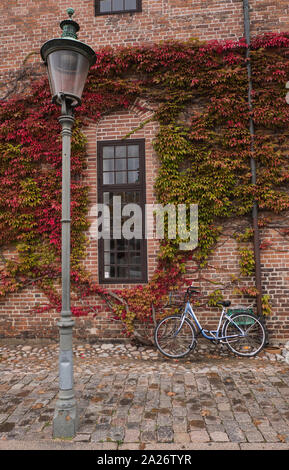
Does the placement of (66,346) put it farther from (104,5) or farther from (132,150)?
(104,5)

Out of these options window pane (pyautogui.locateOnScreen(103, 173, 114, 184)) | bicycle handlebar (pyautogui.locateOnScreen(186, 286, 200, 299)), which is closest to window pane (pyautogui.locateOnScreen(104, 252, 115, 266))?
window pane (pyautogui.locateOnScreen(103, 173, 114, 184))

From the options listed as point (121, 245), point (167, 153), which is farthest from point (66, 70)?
point (121, 245)

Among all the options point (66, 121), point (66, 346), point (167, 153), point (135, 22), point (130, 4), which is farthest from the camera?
point (130, 4)

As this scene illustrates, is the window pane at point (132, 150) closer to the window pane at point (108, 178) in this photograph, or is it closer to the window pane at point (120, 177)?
the window pane at point (120, 177)

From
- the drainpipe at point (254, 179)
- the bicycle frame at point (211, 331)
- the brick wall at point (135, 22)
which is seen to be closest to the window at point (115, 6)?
the brick wall at point (135, 22)

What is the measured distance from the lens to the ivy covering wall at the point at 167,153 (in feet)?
17.7

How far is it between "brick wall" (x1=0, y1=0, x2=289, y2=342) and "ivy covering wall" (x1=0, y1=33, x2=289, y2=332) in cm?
20

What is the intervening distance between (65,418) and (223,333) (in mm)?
2908

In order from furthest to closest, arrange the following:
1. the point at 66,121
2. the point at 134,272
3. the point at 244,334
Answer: the point at 134,272 < the point at 244,334 < the point at 66,121

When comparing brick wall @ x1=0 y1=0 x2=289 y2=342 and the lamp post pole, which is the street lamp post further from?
brick wall @ x1=0 y1=0 x2=289 y2=342

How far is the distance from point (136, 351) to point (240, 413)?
2.35 meters

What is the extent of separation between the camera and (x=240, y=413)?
3.12 m

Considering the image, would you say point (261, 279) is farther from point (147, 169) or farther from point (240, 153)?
point (147, 169)

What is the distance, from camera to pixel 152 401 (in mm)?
3385
